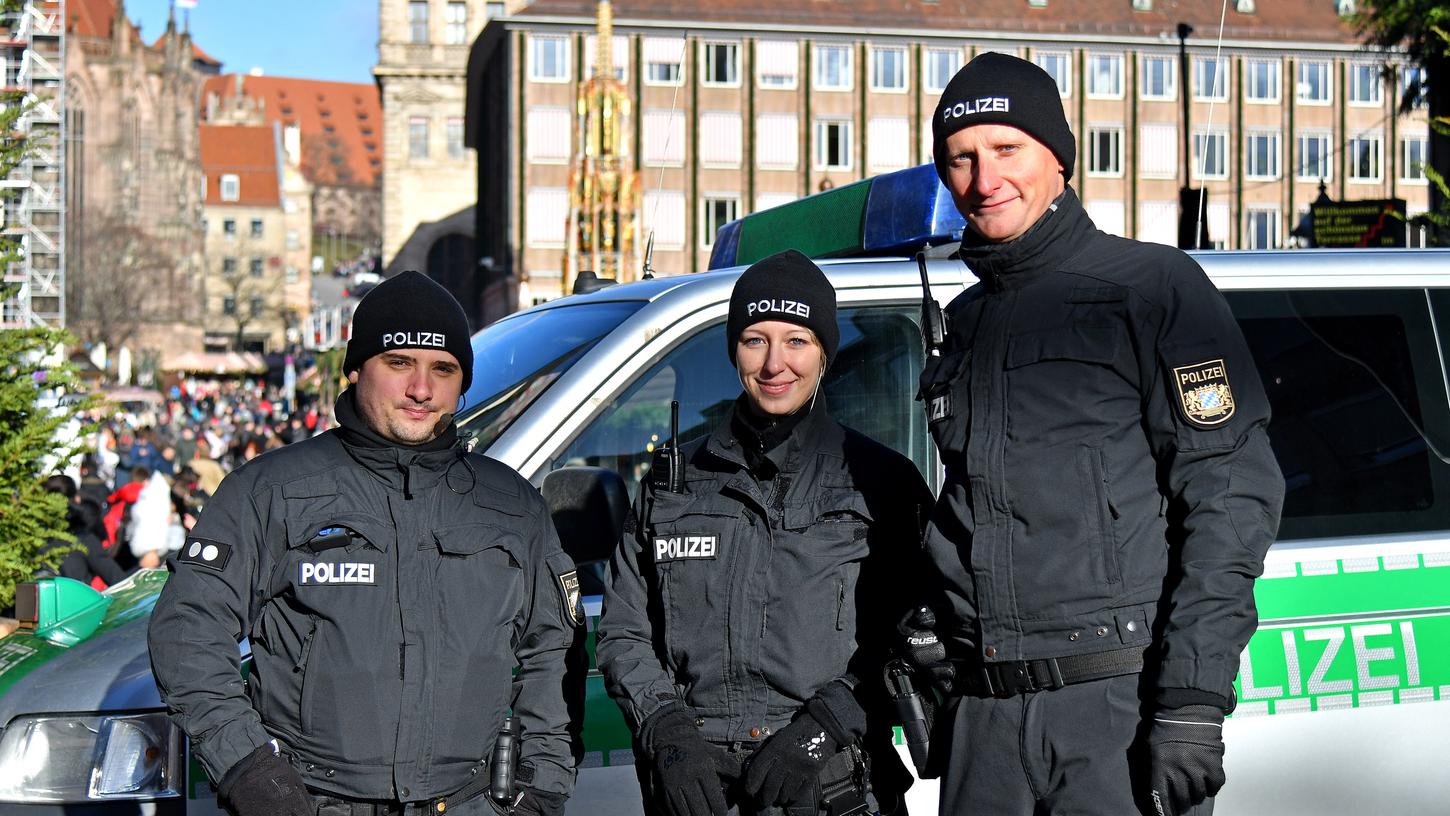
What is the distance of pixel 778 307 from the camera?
3201mm

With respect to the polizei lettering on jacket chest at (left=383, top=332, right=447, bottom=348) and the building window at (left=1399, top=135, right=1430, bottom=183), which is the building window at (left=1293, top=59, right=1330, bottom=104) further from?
the polizei lettering on jacket chest at (left=383, top=332, right=447, bottom=348)

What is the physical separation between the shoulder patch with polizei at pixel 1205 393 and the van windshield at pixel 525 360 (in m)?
1.72

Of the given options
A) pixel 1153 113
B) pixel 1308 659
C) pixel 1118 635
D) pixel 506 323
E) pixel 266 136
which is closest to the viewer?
pixel 1118 635

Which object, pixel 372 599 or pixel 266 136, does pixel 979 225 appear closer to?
pixel 372 599

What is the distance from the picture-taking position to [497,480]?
3205 millimetres

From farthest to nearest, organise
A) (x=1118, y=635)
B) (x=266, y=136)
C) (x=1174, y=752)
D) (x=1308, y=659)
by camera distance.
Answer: (x=266, y=136)
(x=1308, y=659)
(x=1118, y=635)
(x=1174, y=752)

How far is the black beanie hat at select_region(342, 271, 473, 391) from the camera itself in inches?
124

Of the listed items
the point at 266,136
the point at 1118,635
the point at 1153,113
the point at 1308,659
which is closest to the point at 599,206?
the point at 1308,659

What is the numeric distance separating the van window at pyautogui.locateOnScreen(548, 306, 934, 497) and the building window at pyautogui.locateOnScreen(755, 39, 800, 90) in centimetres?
5388

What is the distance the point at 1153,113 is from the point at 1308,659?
5762cm

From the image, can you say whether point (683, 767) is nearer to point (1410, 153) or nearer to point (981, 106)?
point (981, 106)

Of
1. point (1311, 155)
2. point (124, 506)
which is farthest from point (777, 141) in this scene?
point (124, 506)

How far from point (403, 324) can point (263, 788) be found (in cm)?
95

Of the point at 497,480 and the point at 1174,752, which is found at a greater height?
the point at 497,480
